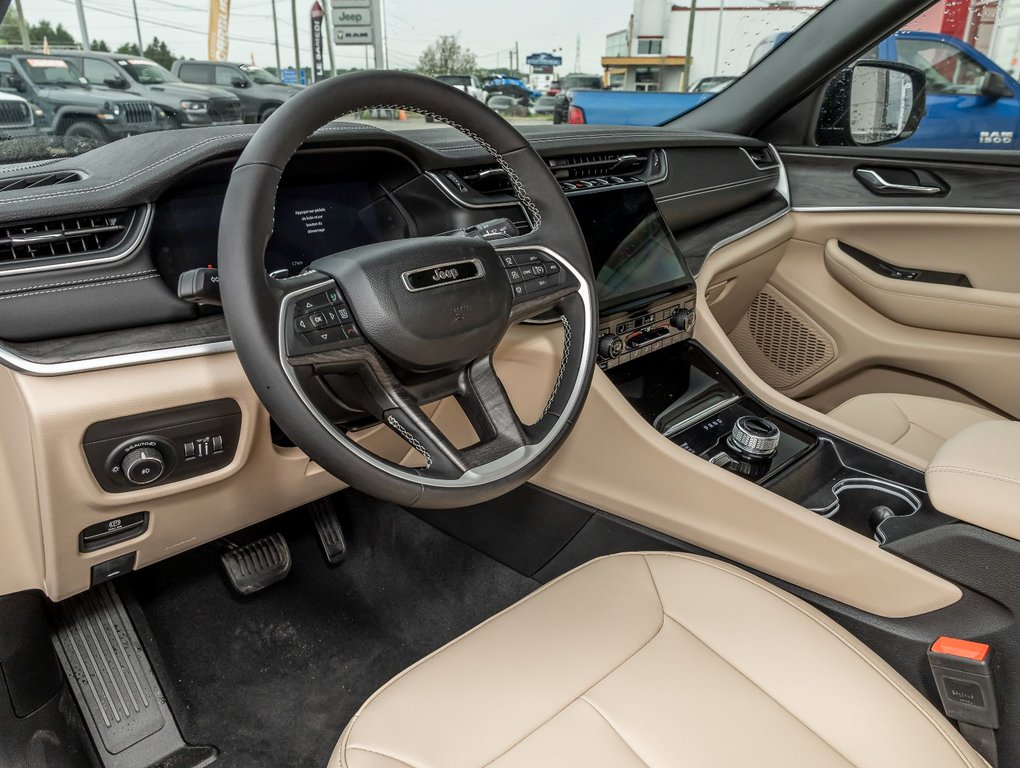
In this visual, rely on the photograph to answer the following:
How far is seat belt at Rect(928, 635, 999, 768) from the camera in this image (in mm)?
1032

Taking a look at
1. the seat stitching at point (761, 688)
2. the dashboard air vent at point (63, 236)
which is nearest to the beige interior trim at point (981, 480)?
the seat stitching at point (761, 688)

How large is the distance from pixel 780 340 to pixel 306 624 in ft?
5.13

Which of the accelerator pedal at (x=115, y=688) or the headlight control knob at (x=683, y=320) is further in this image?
the headlight control knob at (x=683, y=320)

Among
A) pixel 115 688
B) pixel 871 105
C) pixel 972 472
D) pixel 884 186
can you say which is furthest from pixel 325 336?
pixel 871 105

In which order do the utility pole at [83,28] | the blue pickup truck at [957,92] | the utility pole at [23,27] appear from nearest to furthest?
the utility pole at [23,27] < the utility pole at [83,28] < the blue pickup truck at [957,92]

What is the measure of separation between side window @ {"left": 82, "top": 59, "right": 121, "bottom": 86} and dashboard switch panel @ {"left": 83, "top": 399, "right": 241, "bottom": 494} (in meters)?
0.57

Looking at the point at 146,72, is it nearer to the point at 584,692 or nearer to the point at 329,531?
the point at 329,531

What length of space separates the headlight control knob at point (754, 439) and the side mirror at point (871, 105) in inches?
49.2

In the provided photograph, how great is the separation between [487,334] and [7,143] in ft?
2.52

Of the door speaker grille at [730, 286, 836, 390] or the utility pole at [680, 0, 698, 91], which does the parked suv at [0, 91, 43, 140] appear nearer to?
the utility pole at [680, 0, 698, 91]

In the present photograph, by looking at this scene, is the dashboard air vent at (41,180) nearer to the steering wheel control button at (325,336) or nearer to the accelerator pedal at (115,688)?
the steering wheel control button at (325,336)

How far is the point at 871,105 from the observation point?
2.28 m

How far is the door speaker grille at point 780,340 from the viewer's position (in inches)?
88.9

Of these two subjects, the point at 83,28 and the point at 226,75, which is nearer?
the point at 83,28
